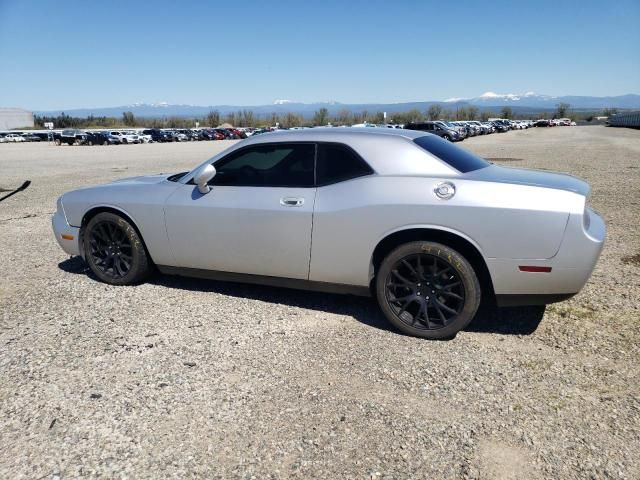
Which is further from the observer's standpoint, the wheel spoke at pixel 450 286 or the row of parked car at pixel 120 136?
the row of parked car at pixel 120 136

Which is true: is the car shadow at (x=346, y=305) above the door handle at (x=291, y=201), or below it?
below

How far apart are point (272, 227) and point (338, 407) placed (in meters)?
1.67

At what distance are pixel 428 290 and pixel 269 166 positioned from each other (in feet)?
5.72

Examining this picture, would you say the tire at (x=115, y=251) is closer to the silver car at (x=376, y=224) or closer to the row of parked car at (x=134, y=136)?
the silver car at (x=376, y=224)

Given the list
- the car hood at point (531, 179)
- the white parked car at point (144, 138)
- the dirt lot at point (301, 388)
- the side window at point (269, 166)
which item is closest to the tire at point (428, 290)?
the dirt lot at point (301, 388)

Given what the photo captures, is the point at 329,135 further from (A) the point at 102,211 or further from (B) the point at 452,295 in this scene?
(A) the point at 102,211

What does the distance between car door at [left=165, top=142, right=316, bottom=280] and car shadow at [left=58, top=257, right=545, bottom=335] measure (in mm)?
475

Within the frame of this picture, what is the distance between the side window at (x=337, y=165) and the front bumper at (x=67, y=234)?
2.81 meters

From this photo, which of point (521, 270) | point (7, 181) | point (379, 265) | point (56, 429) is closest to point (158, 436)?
point (56, 429)

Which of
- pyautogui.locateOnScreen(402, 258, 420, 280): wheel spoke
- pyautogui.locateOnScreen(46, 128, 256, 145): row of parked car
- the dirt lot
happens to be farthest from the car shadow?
pyautogui.locateOnScreen(46, 128, 256, 145): row of parked car

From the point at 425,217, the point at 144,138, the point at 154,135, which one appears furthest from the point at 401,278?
the point at 154,135

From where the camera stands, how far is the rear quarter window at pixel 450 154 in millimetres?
3891

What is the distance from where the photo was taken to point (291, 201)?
13.1 feet

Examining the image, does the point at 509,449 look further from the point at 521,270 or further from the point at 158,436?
the point at 158,436
